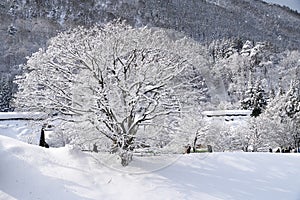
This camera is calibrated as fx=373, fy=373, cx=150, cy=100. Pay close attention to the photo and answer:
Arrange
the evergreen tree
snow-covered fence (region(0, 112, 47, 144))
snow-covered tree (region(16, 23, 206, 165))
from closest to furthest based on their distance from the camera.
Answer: snow-covered tree (region(16, 23, 206, 165)), snow-covered fence (region(0, 112, 47, 144)), the evergreen tree

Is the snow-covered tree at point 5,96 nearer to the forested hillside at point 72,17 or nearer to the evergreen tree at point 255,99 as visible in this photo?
the forested hillside at point 72,17

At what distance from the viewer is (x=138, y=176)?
8547mm

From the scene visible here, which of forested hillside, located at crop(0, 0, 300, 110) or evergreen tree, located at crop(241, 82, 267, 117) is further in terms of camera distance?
forested hillside, located at crop(0, 0, 300, 110)

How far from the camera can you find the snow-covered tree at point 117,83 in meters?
8.91

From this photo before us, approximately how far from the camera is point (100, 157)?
29.9 feet

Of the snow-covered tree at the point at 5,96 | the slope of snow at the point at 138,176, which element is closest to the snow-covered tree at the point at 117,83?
the slope of snow at the point at 138,176

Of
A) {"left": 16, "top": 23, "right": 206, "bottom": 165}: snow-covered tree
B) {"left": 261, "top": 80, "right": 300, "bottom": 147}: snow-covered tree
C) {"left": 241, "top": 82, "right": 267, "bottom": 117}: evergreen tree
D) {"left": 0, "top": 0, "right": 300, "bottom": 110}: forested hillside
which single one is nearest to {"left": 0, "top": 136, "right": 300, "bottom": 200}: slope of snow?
{"left": 16, "top": 23, "right": 206, "bottom": 165}: snow-covered tree

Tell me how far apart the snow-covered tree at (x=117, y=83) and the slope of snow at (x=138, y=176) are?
61cm

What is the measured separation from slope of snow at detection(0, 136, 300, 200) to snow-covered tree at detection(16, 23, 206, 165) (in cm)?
61

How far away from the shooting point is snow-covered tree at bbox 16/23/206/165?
8.91m

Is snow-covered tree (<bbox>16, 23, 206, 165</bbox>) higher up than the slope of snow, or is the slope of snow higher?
snow-covered tree (<bbox>16, 23, 206, 165</bbox>)

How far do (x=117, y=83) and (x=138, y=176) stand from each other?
224cm

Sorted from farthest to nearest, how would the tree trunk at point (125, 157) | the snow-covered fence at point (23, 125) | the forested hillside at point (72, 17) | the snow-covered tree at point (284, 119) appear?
the forested hillside at point (72, 17), the snow-covered tree at point (284, 119), the snow-covered fence at point (23, 125), the tree trunk at point (125, 157)

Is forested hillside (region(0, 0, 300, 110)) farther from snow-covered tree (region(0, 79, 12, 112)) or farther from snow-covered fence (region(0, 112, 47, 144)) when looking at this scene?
snow-covered fence (region(0, 112, 47, 144))
